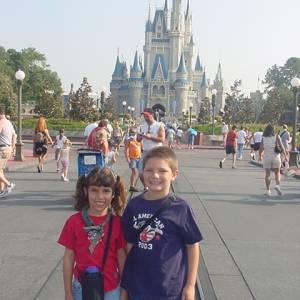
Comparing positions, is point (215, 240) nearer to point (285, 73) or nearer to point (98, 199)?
point (98, 199)

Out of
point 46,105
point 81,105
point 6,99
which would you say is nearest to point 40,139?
point 81,105

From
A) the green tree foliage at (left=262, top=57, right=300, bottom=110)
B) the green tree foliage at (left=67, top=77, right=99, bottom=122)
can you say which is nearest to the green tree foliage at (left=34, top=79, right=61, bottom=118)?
the green tree foliage at (left=67, top=77, right=99, bottom=122)

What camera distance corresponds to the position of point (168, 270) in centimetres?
238

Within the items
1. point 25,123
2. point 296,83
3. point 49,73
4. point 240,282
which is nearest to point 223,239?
point 240,282

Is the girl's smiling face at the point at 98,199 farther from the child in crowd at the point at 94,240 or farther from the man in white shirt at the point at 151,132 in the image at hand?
the man in white shirt at the point at 151,132

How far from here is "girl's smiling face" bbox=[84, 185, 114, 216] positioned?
2.60 metres

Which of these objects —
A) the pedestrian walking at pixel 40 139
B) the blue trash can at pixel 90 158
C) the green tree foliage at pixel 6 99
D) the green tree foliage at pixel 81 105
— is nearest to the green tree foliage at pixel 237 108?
the green tree foliage at pixel 81 105

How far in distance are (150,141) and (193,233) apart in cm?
556

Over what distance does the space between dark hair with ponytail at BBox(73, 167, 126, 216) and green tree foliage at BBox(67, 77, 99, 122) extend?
32545mm

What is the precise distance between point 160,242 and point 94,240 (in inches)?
15.2

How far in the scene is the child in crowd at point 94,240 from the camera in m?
2.52

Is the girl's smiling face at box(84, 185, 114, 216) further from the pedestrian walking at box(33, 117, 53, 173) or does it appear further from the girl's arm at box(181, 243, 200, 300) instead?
the pedestrian walking at box(33, 117, 53, 173)

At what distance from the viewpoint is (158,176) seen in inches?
95.7

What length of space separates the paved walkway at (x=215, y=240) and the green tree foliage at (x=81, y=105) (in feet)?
82.2
